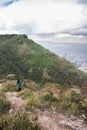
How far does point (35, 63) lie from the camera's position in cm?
15438

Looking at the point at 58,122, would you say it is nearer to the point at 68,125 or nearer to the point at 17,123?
the point at 68,125

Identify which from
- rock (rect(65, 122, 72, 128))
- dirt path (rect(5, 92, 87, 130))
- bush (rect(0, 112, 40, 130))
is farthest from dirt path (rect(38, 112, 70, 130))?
bush (rect(0, 112, 40, 130))

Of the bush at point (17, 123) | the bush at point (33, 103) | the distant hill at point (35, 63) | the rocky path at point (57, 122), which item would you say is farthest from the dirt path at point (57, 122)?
the distant hill at point (35, 63)

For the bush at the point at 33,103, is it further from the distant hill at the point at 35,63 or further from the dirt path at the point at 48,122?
the distant hill at the point at 35,63

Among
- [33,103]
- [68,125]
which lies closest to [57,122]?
[68,125]

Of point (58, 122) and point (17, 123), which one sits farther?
point (58, 122)

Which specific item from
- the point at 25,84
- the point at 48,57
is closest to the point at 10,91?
the point at 25,84

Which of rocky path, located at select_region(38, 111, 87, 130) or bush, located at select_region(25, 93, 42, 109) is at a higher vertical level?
bush, located at select_region(25, 93, 42, 109)

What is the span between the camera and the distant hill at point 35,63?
427ft

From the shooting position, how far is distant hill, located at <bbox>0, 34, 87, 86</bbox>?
427 feet

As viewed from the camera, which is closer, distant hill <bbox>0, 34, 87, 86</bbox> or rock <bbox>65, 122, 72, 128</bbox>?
rock <bbox>65, 122, 72, 128</bbox>

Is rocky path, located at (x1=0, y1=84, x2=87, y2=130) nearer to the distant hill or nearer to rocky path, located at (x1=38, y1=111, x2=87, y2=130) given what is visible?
rocky path, located at (x1=38, y1=111, x2=87, y2=130)

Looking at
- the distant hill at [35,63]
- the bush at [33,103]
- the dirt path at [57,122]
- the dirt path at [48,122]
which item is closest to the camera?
the dirt path at [48,122]

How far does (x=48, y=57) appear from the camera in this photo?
16775 cm
